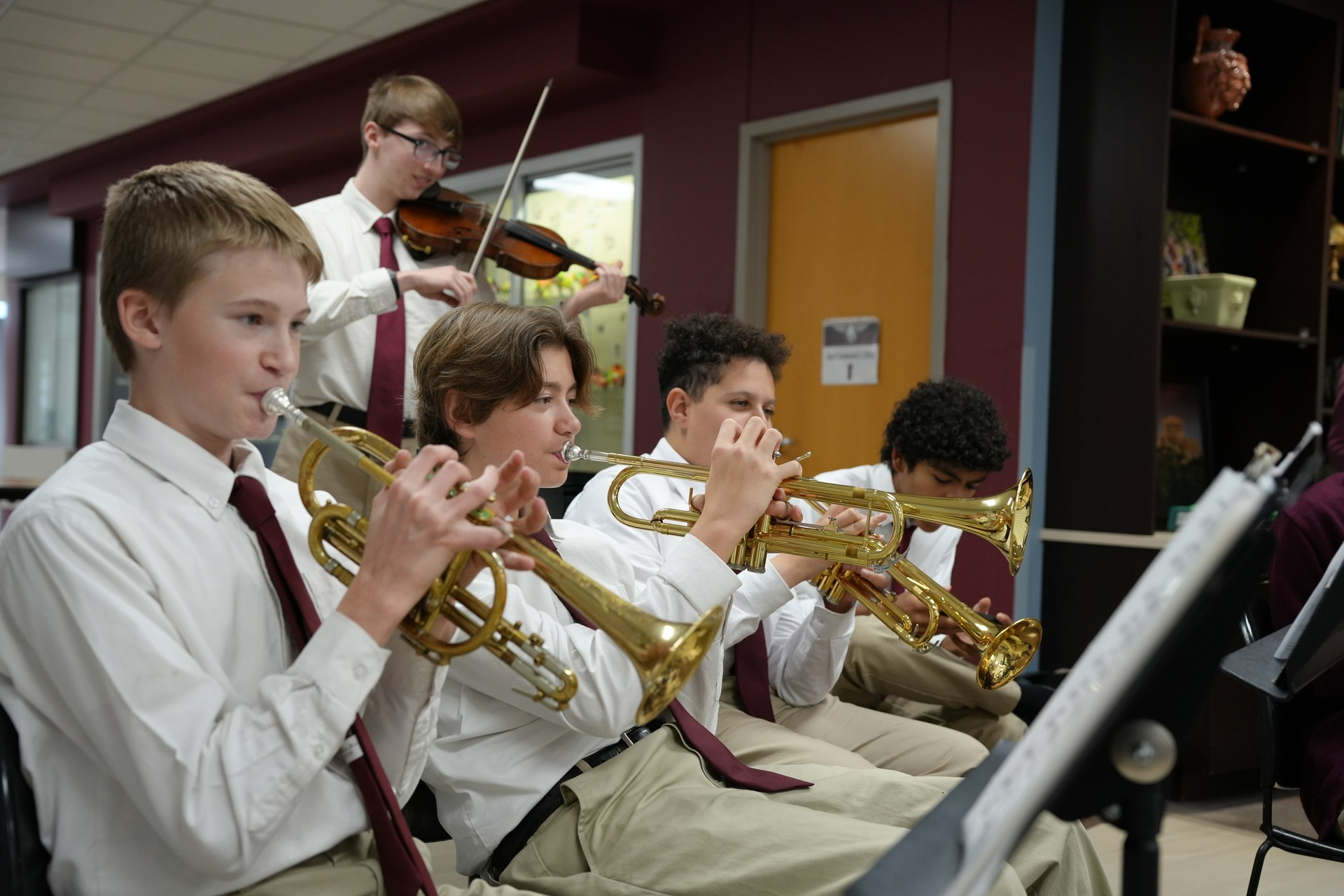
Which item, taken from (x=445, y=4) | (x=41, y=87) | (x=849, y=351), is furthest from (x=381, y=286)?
(x=41, y=87)

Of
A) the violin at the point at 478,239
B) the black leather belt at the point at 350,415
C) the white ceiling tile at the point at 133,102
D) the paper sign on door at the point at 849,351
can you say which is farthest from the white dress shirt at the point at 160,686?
the white ceiling tile at the point at 133,102

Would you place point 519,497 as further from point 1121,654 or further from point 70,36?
point 70,36

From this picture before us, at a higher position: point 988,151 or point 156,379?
point 988,151

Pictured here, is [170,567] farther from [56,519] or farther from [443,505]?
[443,505]

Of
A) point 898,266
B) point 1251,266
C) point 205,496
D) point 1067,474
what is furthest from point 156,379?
point 1251,266

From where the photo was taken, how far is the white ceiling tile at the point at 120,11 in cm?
544

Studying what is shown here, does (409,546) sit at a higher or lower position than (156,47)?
lower

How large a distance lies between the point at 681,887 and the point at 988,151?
326 cm

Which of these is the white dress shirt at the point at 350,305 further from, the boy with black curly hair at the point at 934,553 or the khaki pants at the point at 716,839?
the khaki pants at the point at 716,839

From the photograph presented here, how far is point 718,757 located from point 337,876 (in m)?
0.55

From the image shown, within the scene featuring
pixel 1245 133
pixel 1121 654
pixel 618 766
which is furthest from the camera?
pixel 1245 133

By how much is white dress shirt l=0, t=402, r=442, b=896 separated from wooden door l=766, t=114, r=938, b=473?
343 centimetres

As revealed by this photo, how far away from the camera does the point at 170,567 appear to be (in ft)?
3.64

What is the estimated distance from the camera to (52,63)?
6.35 m
